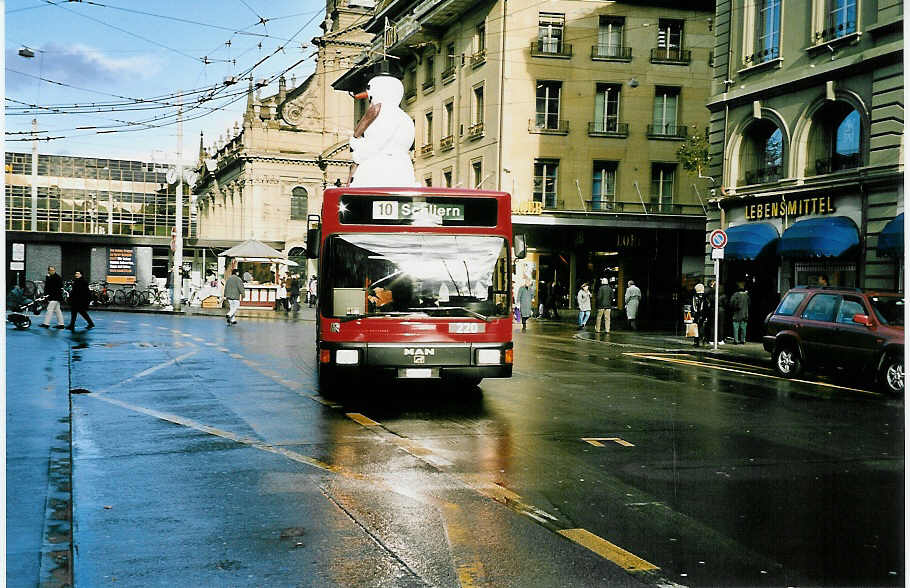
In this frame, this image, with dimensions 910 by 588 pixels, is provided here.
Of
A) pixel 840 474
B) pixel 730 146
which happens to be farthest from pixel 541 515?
pixel 730 146

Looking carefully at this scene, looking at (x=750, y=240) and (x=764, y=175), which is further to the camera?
(x=764, y=175)

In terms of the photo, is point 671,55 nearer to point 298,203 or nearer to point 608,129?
point 608,129

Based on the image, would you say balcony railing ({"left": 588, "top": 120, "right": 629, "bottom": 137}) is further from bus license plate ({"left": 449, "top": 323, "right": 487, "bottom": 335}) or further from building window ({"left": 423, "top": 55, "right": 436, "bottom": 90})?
bus license plate ({"left": 449, "top": 323, "right": 487, "bottom": 335})

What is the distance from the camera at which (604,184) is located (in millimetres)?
40625

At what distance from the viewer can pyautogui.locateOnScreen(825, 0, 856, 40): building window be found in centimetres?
1845

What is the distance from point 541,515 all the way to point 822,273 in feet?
61.4

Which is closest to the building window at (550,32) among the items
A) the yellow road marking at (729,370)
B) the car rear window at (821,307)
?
the yellow road marking at (729,370)

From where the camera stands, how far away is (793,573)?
4.86 meters

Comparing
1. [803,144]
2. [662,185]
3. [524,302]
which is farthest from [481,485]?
[662,185]

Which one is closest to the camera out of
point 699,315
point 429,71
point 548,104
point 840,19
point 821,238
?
point 840,19

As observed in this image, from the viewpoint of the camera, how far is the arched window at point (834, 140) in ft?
66.5

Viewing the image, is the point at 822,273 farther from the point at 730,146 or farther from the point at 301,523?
the point at 301,523

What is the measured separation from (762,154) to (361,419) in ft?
63.4

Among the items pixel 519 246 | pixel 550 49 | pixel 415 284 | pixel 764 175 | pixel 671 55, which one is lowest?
pixel 415 284
